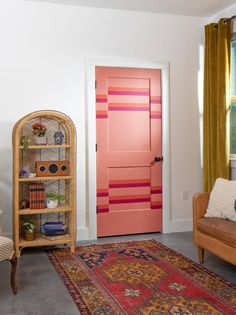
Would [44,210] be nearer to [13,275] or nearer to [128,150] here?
[13,275]

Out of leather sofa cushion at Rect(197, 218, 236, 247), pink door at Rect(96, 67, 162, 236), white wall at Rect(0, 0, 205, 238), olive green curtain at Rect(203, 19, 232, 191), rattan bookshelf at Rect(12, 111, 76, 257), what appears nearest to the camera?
leather sofa cushion at Rect(197, 218, 236, 247)

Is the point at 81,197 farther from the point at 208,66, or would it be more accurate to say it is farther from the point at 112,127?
the point at 208,66

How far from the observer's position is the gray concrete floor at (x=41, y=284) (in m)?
2.88

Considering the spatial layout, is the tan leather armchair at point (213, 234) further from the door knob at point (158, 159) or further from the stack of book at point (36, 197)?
the stack of book at point (36, 197)

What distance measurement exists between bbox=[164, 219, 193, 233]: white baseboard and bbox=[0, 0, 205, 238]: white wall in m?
0.01

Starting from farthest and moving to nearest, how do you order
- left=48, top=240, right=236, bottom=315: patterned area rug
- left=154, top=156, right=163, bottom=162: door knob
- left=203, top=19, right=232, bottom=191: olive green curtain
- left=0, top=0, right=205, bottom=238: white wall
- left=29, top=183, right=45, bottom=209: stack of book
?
1. left=154, top=156, right=163, bottom=162: door knob
2. left=203, top=19, right=232, bottom=191: olive green curtain
3. left=0, top=0, right=205, bottom=238: white wall
4. left=29, top=183, right=45, bottom=209: stack of book
5. left=48, top=240, right=236, bottom=315: patterned area rug

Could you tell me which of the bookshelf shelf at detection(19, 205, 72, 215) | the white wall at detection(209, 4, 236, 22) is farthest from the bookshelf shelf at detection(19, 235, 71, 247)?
the white wall at detection(209, 4, 236, 22)

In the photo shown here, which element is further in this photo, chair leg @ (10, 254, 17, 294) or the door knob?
the door knob

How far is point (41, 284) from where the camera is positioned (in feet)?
11.0

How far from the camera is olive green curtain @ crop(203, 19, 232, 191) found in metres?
4.81

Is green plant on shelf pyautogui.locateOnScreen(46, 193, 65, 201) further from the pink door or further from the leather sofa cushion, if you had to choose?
the leather sofa cushion

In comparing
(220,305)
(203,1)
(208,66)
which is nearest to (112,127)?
(208,66)

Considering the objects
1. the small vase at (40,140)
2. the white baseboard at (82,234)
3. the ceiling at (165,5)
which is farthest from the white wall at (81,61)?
the small vase at (40,140)

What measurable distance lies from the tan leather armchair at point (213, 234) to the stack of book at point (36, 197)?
Answer: 157cm
